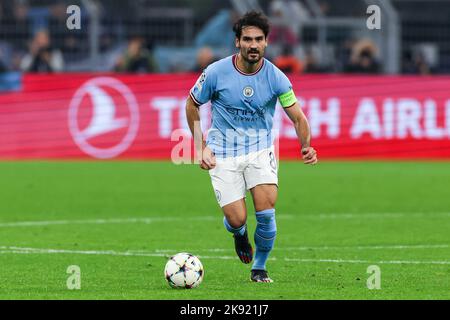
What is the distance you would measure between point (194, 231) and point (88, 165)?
9.71 metres

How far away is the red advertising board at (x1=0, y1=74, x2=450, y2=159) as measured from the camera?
971 inches

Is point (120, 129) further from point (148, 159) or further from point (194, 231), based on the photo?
point (194, 231)

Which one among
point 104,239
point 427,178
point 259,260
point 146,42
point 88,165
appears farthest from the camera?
point 146,42

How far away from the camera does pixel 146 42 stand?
27.1 meters

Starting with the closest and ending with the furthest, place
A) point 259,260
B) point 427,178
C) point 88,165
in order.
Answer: point 259,260, point 427,178, point 88,165

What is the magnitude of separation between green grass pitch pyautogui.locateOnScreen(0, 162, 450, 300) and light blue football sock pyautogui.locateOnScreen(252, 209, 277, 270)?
0.22 m

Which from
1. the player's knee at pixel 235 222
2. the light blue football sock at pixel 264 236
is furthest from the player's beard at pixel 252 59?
the player's knee at pixel 235 222

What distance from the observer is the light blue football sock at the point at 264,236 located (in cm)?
1076

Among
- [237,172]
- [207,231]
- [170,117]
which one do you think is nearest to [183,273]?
[237,172]

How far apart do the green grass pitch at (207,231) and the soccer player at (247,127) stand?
610 mm

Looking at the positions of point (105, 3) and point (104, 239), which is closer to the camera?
point (104, 239)

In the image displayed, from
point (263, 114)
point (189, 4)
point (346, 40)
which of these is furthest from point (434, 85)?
point (263, 114)
